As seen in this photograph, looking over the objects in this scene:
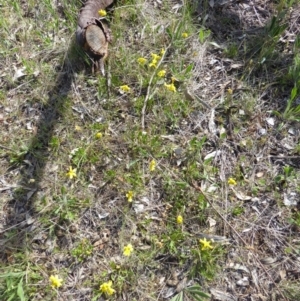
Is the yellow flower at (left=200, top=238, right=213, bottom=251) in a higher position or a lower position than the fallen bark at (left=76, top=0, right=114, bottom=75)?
lower

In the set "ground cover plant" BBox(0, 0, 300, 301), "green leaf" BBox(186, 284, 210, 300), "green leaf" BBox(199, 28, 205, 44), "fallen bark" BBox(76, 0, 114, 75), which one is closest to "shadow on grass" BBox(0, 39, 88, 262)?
"ground cover plant" BBox(0, 0, 300, 301)

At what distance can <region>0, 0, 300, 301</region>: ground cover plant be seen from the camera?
2.43 m

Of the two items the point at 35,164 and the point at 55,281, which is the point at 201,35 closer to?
the point at 35,164

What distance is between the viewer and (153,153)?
109 inches

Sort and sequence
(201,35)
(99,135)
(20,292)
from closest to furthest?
(20,292)
(99,135)
(201,35)

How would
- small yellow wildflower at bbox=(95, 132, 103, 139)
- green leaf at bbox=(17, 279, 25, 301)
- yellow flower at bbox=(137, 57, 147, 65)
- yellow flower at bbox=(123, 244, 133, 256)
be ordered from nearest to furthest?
green leaf at bbox=(17, 279, 25, 301) → yellow flower at bbox=(123, 244, 133, 256) → small yellow wildflower at bbox=(95, 132, 103, 139) → yellow flower at bbox=(137, 57, 147, 65)

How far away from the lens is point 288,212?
2613 millimetres

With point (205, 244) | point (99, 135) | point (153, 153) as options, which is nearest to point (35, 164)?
point (99, 135)

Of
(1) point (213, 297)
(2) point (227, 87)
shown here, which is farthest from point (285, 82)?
(1) point (213, 297)

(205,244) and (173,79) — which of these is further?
(173,79)

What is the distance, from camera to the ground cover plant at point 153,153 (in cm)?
243

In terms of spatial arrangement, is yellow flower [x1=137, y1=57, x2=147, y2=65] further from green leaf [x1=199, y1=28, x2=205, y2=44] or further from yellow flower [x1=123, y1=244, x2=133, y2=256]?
yellow flower [x1=123, y1=244, x2=133, y2=256]

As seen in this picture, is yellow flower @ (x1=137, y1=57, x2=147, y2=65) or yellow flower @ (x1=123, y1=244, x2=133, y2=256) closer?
yellow flower @ (x1=123, y1=244, x2=133, y2=256)

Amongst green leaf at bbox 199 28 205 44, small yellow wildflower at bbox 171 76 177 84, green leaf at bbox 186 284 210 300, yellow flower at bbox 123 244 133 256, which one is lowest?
green leaf at bbox 186 284 210 300
